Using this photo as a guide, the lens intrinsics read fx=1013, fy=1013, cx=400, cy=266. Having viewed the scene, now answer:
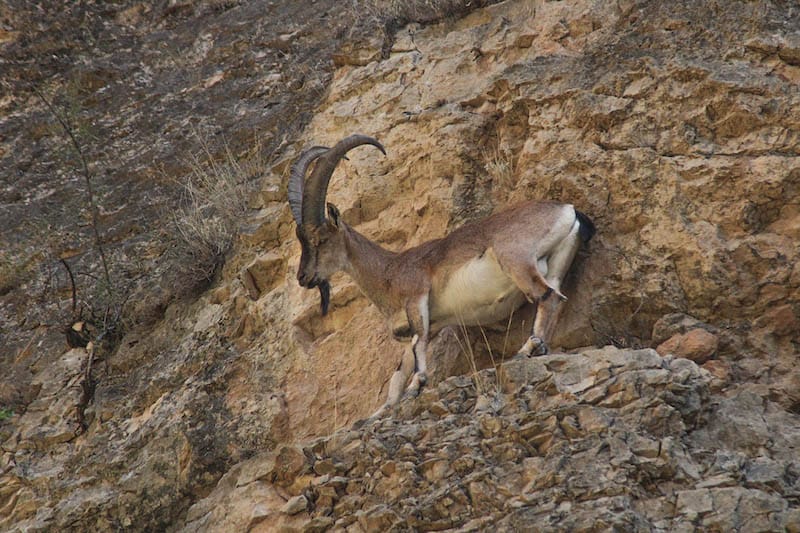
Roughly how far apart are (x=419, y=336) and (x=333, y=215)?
1.39 metres

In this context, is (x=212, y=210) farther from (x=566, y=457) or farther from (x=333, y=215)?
(x=566, y=457)

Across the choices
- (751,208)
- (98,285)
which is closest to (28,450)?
(98,285)

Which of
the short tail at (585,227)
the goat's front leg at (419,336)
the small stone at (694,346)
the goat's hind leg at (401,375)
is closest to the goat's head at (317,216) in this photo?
the goat's front leg at (419,336)

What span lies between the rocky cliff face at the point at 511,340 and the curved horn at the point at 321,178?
3.37 feet

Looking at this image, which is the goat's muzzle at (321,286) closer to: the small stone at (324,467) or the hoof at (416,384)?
the hoof at (416,384)

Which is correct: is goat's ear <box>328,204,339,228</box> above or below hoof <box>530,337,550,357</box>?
above

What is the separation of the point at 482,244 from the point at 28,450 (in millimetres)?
4611

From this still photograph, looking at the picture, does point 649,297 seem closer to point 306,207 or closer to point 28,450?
point 306,207

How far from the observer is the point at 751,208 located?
24.0 feet

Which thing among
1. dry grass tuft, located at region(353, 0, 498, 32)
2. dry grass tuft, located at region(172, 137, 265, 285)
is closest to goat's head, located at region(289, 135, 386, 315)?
dry grass tuft, located at region(172, 137, 265, 285)

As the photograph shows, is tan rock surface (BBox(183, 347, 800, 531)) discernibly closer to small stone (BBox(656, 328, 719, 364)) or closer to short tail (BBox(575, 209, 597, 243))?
small stone (BBox(656, 328, 719, 364))

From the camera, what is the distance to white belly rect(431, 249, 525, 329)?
24.7 feet

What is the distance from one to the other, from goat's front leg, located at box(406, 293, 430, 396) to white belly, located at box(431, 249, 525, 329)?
0.39 ft

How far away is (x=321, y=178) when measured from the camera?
8.15 metres
